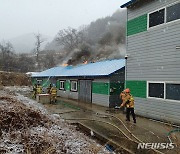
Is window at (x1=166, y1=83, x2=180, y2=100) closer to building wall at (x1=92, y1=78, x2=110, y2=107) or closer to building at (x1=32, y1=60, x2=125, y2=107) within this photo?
building at (x1=32, y1=60, x2=125, y2=107)

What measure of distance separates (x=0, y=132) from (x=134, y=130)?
196 inches

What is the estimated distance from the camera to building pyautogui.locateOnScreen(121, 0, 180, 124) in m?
9.28

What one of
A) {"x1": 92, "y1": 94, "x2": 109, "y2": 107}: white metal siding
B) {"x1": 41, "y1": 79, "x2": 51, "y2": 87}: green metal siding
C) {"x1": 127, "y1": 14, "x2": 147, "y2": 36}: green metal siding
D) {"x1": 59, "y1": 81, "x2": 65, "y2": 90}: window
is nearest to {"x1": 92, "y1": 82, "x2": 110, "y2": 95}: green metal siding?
{"x1": 92, "y1": 94, "x2": 109, "y2": 107}: white metal siding

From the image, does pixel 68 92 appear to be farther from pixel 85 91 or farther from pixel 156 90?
pixel 156 90

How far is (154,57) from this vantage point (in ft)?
34.2

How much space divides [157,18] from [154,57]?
192cm

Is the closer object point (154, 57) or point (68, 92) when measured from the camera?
point (154, 57)

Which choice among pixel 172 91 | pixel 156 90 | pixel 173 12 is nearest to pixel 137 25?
pixel 173 12

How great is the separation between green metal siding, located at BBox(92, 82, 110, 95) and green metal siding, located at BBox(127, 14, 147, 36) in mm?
4405

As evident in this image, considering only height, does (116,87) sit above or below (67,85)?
above

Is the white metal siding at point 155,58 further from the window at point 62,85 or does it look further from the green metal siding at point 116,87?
the window at point 62,85

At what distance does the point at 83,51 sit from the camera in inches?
1129

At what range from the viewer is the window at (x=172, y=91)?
9125 millimetres

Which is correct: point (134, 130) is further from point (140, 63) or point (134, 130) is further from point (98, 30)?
point (98, 30)
